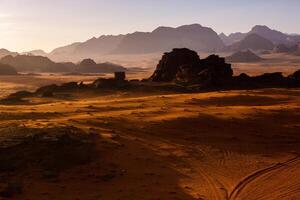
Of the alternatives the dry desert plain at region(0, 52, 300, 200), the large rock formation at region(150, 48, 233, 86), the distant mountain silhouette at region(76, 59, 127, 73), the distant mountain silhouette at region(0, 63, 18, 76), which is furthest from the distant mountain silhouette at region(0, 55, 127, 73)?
the dry desert plain at region(0, 52, 300, 200)

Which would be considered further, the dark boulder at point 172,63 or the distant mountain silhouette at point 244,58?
the distant mountain silhouette at point 244,58

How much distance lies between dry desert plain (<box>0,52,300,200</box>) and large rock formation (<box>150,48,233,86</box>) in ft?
53.8

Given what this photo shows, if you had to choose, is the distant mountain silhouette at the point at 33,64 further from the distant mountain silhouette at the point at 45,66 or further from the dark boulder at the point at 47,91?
the dark boulder at the point at 47,91

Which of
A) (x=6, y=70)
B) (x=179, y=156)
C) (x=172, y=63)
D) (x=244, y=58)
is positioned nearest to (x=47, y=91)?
(x=172, y=63)

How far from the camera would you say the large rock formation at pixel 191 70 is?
43.7 metres

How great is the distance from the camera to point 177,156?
17297 mm

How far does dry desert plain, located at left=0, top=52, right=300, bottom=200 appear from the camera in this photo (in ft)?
44.9

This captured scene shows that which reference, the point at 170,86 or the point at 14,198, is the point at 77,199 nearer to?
the point at 14,198

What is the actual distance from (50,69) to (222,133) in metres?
109

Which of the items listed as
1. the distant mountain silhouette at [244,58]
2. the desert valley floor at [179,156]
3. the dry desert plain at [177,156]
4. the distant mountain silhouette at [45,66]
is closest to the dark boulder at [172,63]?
the desert valley floor at [179,156]

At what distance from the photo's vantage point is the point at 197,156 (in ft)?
57.6

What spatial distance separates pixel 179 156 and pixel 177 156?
91 mm

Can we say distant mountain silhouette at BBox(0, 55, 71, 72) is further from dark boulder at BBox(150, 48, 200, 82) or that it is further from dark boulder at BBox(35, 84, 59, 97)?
dark boulder at BBox(35, 84, 59, 97)

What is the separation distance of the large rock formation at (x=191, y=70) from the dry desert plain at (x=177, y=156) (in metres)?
16.4
